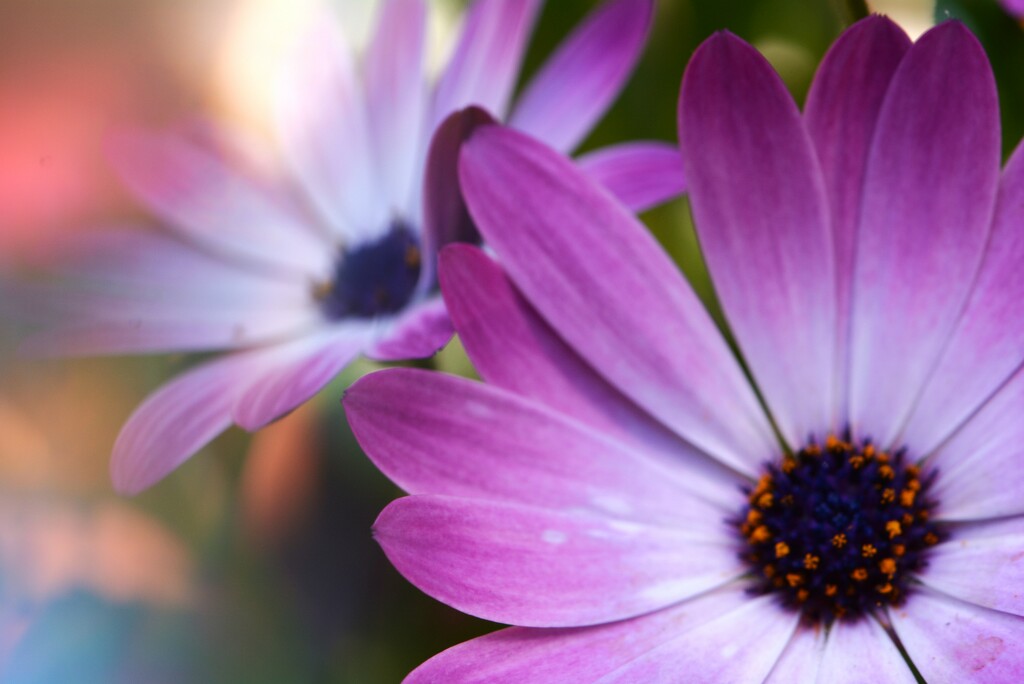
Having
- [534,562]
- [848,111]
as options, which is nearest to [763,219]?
[848,111]

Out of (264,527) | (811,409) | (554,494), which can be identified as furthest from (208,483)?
(811,409)

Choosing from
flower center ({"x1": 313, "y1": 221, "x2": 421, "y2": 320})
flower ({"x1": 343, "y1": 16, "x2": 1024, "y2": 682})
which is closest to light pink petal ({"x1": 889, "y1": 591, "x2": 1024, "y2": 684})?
flower ({"x1": 343, "y1": 16, "x2": 1024, "y2": 682})

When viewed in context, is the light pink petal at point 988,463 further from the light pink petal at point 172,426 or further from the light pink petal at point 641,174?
the light pink petal at point 172,426

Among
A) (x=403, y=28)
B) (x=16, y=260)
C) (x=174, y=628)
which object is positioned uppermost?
(x=403, y=28)

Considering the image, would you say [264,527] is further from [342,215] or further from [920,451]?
[920,451]

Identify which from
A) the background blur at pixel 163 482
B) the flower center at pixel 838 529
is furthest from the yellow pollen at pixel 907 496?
the background blur at pixel 163 482

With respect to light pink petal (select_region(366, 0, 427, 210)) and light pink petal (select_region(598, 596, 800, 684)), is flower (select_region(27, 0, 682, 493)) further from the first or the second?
light pink petal (select_region(598, 596, 800, 684))
